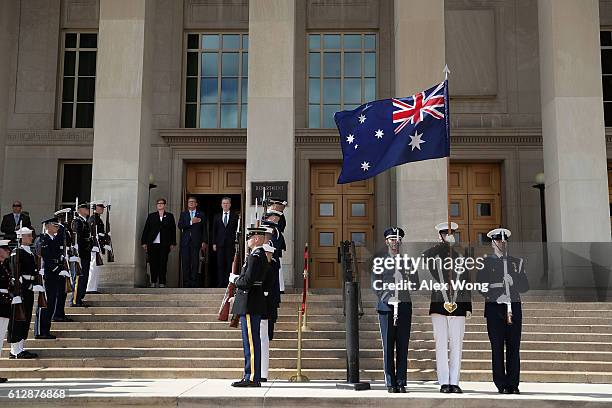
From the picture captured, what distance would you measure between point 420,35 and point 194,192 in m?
7.88

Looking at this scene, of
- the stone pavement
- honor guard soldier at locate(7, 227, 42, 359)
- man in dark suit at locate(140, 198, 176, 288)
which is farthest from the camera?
man in dark suit at locate(140, 198, 176, 288)

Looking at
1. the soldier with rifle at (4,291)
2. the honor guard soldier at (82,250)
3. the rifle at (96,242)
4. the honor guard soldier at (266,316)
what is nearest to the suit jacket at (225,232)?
the rifle at (96,242)

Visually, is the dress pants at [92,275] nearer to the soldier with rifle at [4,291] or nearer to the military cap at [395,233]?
the soldier with rifle at [4,291]

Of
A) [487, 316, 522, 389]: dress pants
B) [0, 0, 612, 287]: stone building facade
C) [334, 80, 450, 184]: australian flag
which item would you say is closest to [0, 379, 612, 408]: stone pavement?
[487, 316, 522, 389]: dress pants

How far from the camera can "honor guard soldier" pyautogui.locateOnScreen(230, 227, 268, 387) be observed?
32.7ft

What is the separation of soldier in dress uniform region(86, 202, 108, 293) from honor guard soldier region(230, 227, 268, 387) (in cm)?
514

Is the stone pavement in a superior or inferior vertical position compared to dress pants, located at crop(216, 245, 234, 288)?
inferior

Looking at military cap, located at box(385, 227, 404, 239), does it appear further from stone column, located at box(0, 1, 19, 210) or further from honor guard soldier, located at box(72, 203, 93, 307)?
stone column, located at box(0, 1, 19, 210)

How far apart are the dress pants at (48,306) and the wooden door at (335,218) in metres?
8.75

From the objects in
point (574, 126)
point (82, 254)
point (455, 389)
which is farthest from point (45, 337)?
point (574, 126)

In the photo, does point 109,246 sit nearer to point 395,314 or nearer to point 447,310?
point 395,314

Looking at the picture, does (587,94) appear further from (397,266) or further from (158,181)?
(158,181)

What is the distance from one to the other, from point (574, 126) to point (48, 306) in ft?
36.8

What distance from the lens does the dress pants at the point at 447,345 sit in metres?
9.59
